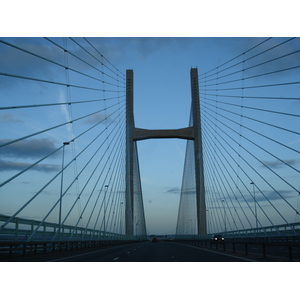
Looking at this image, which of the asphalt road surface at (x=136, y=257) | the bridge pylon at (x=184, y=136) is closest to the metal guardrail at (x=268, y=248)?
the asphalt road surface at (x=136, y=257)

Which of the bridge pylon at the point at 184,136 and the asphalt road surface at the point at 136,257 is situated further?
the bridge pylon at the point at 184,136

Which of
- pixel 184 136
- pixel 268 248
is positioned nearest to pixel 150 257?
pixel 268 248

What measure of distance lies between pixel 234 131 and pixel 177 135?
16.4 metres

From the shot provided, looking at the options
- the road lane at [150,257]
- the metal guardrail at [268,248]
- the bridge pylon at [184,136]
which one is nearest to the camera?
the metal guardrail at [268,248]

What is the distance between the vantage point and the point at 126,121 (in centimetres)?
5012

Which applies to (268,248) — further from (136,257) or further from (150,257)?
(136,257)

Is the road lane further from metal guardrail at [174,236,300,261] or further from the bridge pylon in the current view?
the bridge pylon

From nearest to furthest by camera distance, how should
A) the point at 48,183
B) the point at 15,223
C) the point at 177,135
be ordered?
1. the point at 15,223
2. the point at 48,183
3. the point at 177,135

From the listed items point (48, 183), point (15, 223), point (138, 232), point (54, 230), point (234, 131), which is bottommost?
point (138, 232)

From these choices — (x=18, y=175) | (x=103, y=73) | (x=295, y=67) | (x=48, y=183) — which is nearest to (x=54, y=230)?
(x=48, y=183)

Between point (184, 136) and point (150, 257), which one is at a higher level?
point (184, 136)

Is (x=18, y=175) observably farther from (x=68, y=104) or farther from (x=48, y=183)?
(x=68, y=104)

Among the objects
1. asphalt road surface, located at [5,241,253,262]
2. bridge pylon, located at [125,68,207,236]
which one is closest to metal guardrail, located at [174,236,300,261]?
asphalt road surface, located at [5,241,253,262]

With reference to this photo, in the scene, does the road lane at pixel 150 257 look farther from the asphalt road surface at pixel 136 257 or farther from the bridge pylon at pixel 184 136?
the bridge pylon at pixel 184 136
